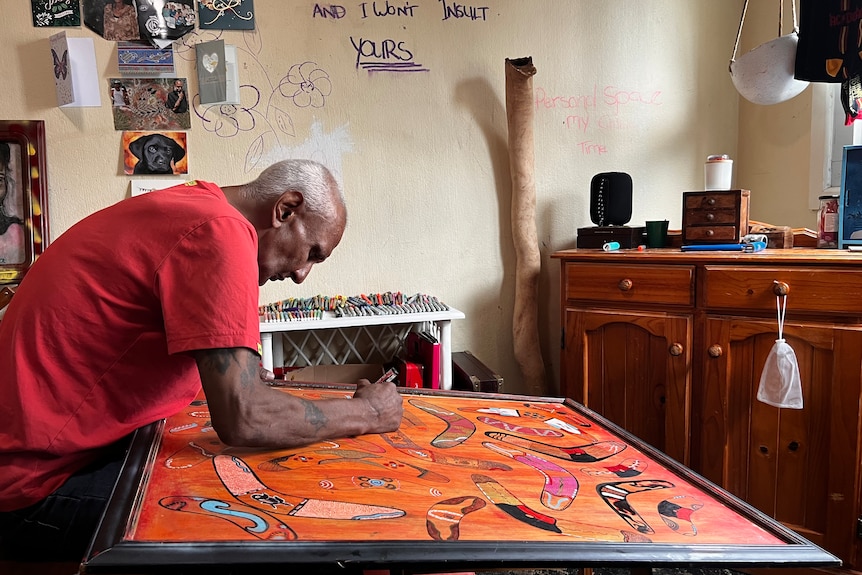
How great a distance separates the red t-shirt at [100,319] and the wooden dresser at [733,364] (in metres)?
1.51

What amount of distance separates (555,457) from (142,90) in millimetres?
2107

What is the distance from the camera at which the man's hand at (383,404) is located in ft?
3.90

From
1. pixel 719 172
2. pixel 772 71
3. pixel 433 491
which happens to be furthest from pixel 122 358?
pixel 772 71

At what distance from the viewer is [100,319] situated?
1103 mm

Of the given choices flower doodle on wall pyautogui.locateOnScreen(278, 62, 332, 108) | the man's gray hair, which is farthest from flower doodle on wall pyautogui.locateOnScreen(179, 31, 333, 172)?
the man's gray hair

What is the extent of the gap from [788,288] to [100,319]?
71.8 inches

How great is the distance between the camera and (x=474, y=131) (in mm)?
2691

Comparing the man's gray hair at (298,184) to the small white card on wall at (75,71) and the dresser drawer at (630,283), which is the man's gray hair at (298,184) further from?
the small white card on wall at (75,71)

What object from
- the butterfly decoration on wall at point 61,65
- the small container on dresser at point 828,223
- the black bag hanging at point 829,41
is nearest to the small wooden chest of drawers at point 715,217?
the small container on dresser at point 828,223

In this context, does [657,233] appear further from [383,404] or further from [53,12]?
[53,12]

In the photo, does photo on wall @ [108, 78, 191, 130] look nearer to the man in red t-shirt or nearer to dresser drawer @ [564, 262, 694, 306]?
the man in red t-shirt

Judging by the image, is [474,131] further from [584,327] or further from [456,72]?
[584,327]

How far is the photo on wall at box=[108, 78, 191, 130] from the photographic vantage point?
2.37 meters

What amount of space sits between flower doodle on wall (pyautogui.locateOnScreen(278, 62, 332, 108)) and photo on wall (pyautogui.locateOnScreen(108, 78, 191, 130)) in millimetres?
381
